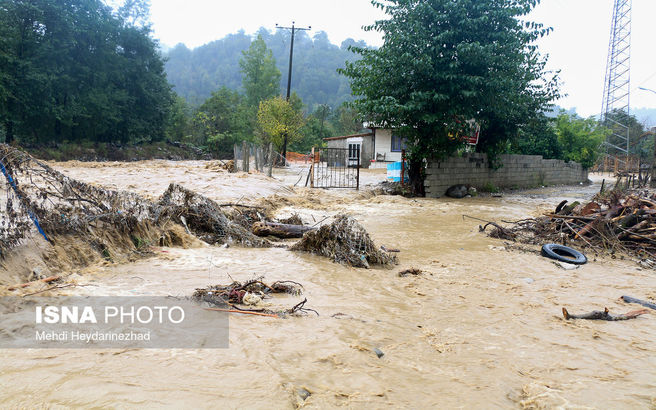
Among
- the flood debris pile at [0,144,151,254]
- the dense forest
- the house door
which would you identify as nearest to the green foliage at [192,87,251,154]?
the house door

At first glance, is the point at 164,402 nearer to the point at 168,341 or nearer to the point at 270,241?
the point at 168,341

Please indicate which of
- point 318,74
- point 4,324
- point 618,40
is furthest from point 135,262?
point 318,74

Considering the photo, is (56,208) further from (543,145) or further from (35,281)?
(543,145)

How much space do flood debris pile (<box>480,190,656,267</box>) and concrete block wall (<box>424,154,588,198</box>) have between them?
22.4 ft

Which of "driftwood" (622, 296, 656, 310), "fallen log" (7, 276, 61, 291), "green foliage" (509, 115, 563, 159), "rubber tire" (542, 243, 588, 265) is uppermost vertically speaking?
"green foliage" (509, 115, 563, 159)

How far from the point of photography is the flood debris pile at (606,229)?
269 inches

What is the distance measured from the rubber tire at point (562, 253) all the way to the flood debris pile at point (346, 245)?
2.65 meters

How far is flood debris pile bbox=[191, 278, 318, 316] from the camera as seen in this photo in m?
3.59

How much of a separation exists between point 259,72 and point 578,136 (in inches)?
1313

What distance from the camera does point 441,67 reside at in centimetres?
1306

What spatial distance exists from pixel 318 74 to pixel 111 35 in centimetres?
7263

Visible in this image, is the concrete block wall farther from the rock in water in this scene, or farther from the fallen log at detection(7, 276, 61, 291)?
the fallen log at detection(7, 276, 61, 291)

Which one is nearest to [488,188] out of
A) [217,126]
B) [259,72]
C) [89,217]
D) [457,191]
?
[457,191]

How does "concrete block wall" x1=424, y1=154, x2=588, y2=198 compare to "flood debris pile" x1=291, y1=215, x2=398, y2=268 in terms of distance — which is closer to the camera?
"flood debris pile" x1=291, y1=215, x2=398, y2=268
